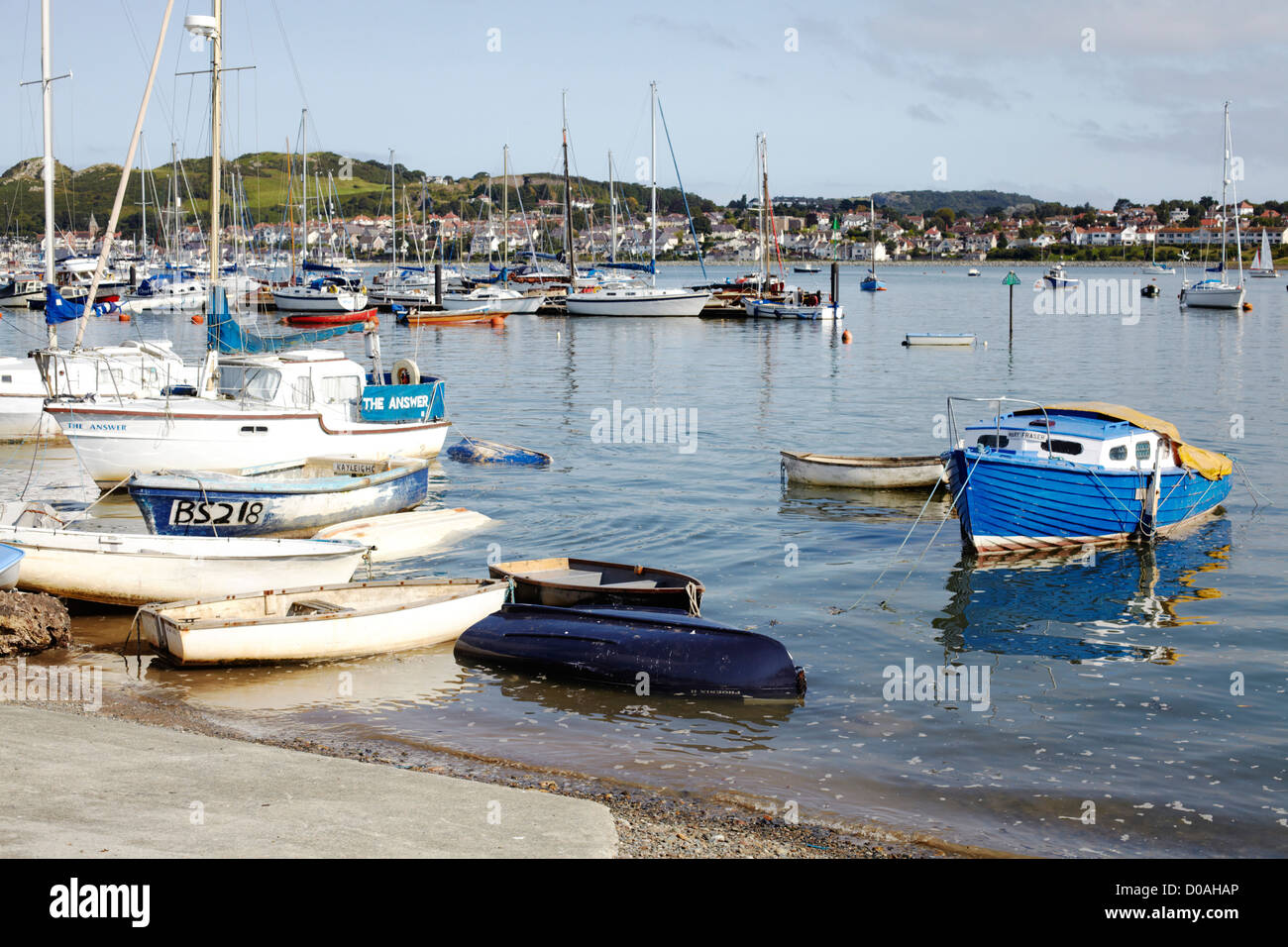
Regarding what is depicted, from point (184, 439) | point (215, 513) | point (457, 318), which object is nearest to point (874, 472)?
point (215, 513)

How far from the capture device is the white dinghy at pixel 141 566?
16.5m

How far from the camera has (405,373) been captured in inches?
1231

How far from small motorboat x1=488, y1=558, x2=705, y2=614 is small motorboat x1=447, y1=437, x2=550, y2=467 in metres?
13.8

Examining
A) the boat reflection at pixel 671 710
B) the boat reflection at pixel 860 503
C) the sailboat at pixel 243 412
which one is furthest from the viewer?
the boat reflection at pixel 860 503

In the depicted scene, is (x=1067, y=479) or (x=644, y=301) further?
(x=644, y=301)

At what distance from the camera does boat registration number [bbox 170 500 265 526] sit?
20219 millimetres

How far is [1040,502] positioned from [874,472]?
18.9ft

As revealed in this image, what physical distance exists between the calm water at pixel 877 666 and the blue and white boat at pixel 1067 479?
64 centimetres

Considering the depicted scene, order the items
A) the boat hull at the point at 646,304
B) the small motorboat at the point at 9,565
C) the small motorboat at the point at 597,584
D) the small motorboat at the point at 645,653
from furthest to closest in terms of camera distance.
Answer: the boat hull at the point at 646,304, the small motorboat at the point at 597,584, the small motorboat at the point at 9,565, the small motorboat at the point at 645,653

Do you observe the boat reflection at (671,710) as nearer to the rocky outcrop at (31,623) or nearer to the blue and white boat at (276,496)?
the rocky outcrop at (31,623)

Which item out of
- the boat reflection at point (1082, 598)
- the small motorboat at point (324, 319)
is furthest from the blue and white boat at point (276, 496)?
the small motorboat at point (324, 319)

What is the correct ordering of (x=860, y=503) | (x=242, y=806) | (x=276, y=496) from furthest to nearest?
1. (x=860, y=503)
2. (x=276, y=496)
3. (x=242, y=806)

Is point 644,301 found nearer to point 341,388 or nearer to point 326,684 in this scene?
point 341,388
